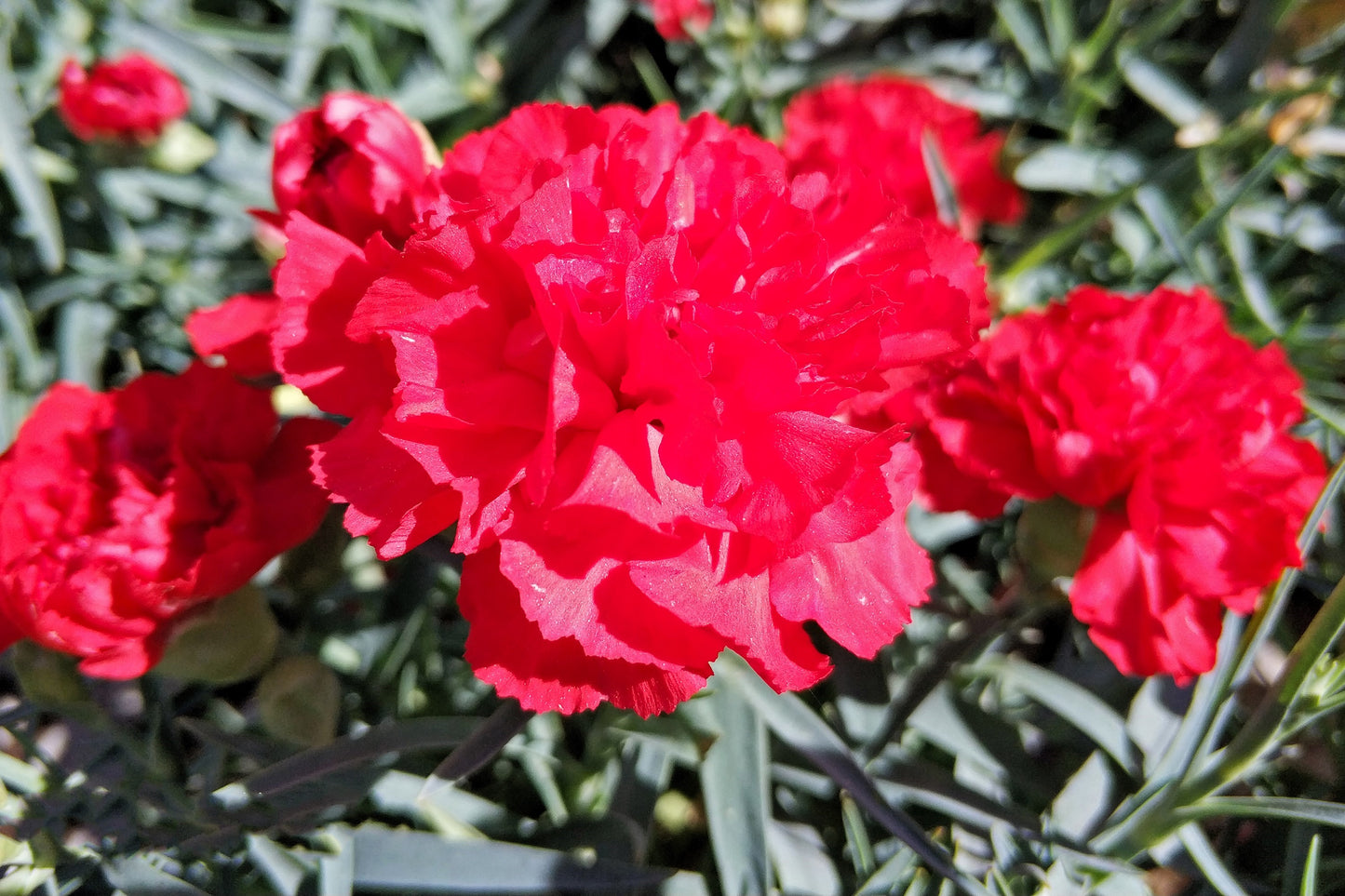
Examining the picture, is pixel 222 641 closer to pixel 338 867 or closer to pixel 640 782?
pixel 338 867

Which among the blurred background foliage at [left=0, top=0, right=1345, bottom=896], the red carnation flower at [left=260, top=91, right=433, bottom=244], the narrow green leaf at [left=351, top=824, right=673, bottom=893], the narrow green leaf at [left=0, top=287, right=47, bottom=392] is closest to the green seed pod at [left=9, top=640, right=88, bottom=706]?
the blurred background foliage at [left=0, top=0, right=1345, bottom=896]

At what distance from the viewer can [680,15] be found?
1.15 m

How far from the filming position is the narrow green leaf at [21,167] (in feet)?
3.19

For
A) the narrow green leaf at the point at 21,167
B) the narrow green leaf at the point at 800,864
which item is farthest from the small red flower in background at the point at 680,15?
the narrow green leaf at the point at 800,864

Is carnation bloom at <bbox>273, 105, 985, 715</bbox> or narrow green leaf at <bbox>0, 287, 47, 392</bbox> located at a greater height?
carnation bloom at <bbox>273, 105, 985, 715</bbox>

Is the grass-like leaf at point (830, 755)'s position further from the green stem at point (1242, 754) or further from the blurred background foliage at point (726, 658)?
the green stem at point (1242, 754)

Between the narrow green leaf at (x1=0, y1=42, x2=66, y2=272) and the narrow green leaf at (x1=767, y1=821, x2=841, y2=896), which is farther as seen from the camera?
the narrow green leaf at (x1=0, y1=42, x2=66, y2=272)

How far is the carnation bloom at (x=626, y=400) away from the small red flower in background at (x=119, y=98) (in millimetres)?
636

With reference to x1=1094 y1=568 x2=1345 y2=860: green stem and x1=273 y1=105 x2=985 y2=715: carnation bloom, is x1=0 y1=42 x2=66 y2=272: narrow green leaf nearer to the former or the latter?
x1=273 y1=105 x2=985 y2=715: carnation bloom

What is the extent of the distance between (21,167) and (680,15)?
812mm

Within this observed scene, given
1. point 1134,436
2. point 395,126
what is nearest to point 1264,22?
point 1134,436

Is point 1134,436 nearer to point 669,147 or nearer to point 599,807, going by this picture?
point 669,147

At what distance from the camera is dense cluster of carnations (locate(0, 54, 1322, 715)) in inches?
17.6

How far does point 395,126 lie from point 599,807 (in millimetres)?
619
